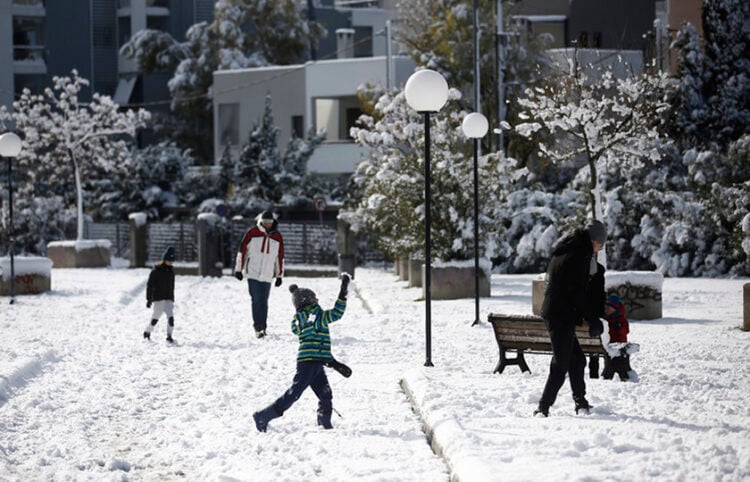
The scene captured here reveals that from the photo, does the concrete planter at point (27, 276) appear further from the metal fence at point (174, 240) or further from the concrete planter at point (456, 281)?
the metal fence at point (174, 240)

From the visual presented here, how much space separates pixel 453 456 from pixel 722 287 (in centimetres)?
1902

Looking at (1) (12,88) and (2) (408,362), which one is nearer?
(2) (408,362)

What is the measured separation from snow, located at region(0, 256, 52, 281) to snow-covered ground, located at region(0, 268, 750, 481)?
24.2 feet

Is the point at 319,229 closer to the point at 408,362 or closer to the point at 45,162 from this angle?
the point at 45,162

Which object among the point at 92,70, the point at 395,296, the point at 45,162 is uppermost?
the point at 92,70

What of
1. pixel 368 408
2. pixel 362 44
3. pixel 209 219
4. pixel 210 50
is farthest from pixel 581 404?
pixel 362 44

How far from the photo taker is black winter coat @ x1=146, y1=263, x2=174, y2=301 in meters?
18.7

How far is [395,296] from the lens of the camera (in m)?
26.3

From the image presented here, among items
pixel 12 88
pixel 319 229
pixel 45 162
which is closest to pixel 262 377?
pixel 319 229

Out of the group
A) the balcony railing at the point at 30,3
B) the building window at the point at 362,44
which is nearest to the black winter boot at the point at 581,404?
the building window at the point at 362,44

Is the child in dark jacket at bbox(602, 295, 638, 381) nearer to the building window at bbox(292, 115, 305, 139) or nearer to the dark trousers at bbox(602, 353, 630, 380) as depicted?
the dark trousers at bbox(602, 353, 630, 380)

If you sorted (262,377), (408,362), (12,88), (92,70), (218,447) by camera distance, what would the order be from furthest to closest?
(92,70) < (12,88) < (408,362) < (262,377) < (218,447)

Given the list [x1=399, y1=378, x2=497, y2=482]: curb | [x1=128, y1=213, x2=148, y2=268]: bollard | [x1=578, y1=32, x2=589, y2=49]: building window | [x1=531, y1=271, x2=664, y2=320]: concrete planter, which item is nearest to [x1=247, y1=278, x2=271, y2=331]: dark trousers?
[x1=531, y1=271, x2=664, y2=320]: concrete planter

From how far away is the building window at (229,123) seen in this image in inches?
2281
